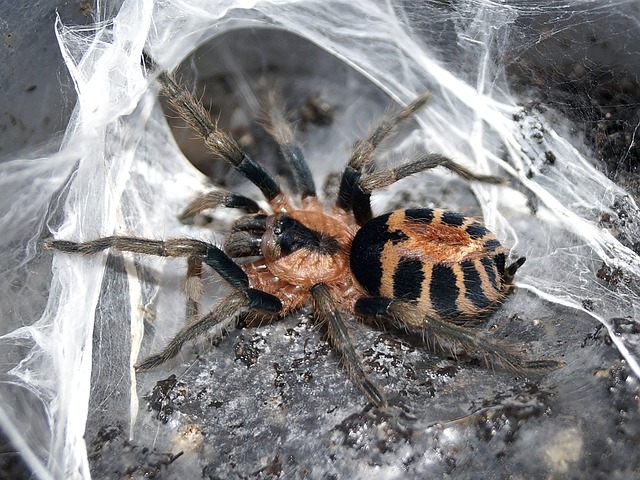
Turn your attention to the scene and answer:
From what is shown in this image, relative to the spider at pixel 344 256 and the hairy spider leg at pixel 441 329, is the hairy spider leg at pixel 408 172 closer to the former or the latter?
the spider at pixel 344 256

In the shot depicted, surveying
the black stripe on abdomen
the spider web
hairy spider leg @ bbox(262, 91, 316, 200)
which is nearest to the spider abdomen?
the black stripe on abdomen

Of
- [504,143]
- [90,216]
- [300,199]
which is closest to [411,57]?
[504,143]

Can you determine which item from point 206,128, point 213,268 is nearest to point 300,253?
point 213,268

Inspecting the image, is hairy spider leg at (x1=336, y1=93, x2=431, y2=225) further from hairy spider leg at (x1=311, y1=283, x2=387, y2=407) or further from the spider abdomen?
hairy spider leg at (x1=311, y1=283, x2=387, y2=407)

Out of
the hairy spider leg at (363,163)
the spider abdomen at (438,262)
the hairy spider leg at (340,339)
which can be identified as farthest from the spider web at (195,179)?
the hairy spider leg at (340,339)

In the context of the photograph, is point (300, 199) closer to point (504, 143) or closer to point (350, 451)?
point (504, 143)

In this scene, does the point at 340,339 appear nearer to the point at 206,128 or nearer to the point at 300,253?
the point at 300,253
